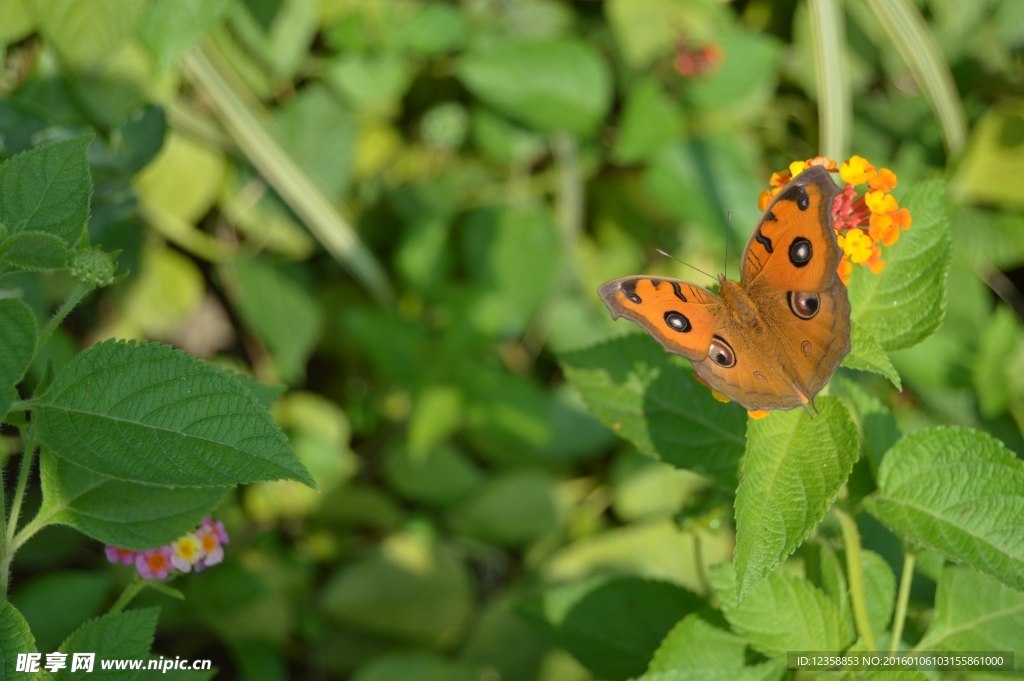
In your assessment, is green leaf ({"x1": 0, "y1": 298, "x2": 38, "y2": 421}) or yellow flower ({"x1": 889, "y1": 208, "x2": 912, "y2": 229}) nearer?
green leaf ({"x1": 0, "y1": 298, "x2": 38, "y2": 421})

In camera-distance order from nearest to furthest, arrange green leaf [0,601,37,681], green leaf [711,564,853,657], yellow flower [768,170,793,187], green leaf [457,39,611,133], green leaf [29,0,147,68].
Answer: green leaf [0,601,37,681] < green leaf [711,564,853,657] < yellow flower [768,170,793,187] < green leaf [29,0,147,68] < green leaf [457,39,611,133]

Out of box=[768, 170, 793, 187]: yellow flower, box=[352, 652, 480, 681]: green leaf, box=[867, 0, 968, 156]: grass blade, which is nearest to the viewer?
box=[768, 170, 793, 187]: yellow flower

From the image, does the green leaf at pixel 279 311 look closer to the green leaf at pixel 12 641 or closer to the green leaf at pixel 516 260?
the green leaf at pixel 516 260

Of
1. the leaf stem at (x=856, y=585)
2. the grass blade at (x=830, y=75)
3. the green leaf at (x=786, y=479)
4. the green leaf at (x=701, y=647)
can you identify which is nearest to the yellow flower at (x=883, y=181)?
the green leaf at (x=786, y=479)

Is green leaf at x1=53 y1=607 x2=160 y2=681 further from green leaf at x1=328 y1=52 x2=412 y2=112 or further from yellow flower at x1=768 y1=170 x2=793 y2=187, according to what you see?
green leaf at x1=328 y1=52 x2=412 y2=112

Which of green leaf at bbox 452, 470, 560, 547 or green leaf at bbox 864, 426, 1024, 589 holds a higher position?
green leaf at bbox 864, 426, 1024, 589

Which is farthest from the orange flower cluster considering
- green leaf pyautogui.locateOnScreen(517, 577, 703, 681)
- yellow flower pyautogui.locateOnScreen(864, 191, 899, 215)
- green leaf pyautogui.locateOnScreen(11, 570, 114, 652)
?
green leaf pyautogui.locateOnScreen(11, 570, 114, 652)

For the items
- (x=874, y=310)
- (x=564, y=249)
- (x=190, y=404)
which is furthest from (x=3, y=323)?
(x=564, y=249)

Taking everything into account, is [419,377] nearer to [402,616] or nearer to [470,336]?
[470,336]
